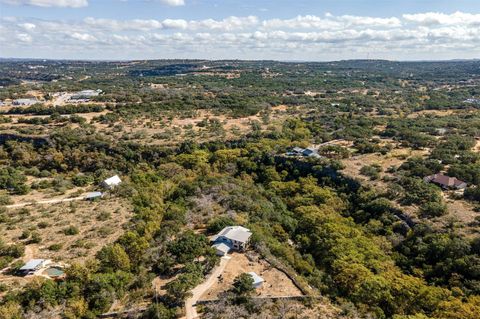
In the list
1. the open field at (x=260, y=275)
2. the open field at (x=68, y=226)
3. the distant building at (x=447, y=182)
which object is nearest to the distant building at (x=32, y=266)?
the open field at (x=68, y=226)

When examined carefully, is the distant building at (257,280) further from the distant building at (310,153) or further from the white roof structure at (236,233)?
the distant building at (310,153)

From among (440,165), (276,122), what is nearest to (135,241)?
(440,165)

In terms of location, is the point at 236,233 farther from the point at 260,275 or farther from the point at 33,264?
the point at 33,264

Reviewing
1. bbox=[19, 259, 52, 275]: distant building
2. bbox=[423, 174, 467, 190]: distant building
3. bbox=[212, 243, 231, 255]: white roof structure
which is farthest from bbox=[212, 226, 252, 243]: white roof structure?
bbox=[423, 174, 467, 190]: distant building

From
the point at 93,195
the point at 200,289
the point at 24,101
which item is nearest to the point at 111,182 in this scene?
the point at 93,195

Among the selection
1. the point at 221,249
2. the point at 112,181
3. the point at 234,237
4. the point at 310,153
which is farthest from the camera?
the point at 310,153

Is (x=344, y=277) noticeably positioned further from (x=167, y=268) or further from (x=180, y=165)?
(x=180, y=165)
